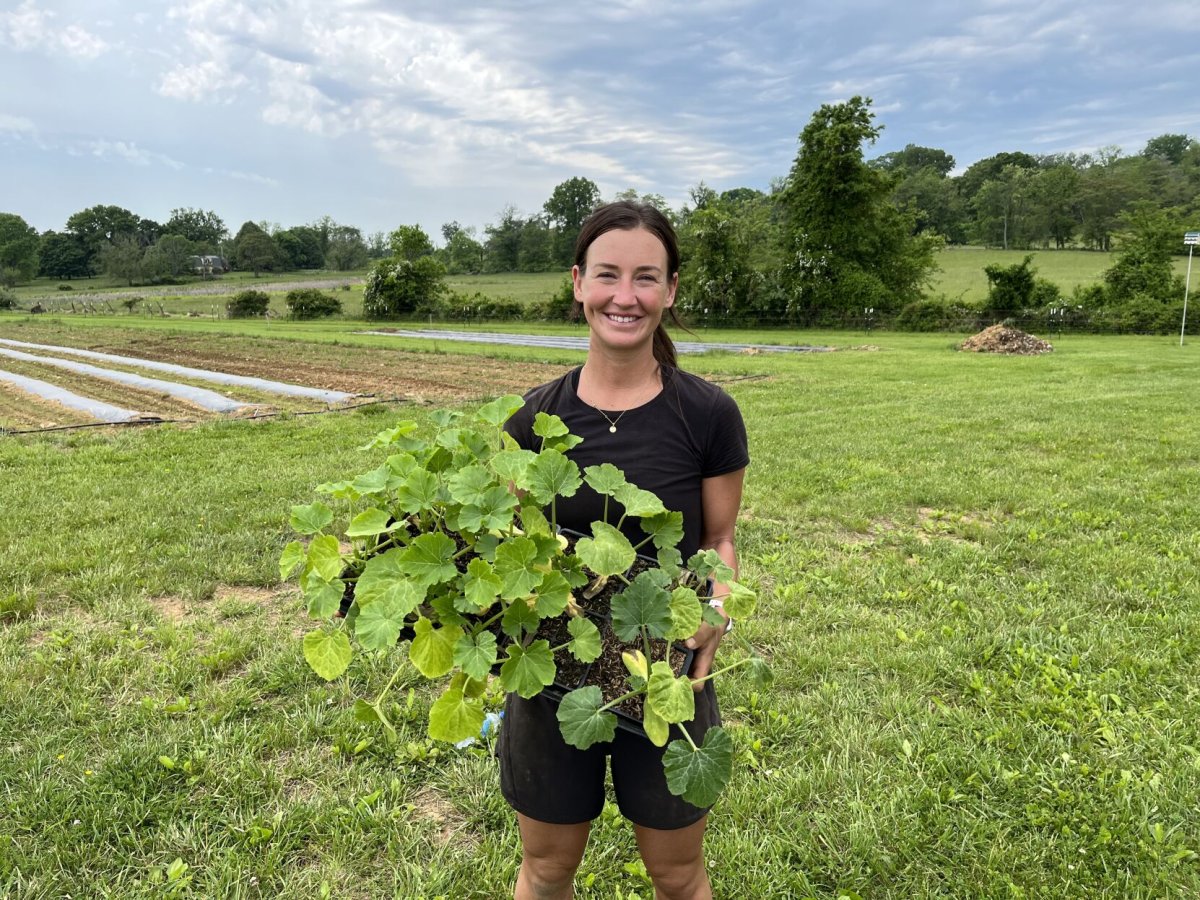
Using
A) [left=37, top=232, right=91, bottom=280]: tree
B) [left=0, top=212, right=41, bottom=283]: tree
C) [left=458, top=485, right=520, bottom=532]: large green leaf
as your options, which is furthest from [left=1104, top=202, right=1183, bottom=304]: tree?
[left=37, top=232, right=91, bottom=280]: tree

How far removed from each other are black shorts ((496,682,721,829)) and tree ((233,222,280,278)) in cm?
9908

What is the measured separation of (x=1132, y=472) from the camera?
6227 millimetres

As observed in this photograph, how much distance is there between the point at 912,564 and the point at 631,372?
11.2 feet

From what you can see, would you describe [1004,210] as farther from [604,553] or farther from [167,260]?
[167,260]

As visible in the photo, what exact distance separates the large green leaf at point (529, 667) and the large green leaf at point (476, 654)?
3 centimetres

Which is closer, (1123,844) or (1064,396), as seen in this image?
(1123,844)

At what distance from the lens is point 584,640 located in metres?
1.14

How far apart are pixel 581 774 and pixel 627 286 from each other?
1083 mm

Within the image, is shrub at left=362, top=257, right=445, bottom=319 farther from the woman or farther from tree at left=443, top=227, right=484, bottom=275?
the woman

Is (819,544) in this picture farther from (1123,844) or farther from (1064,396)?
(1064,396)

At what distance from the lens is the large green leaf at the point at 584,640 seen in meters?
1.14

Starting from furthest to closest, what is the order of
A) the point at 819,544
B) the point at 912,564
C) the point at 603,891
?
the point at 819,544, the point at 912,564, the point at 603,891

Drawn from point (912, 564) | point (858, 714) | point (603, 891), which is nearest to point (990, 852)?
point (858, 714)

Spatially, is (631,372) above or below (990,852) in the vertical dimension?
above
